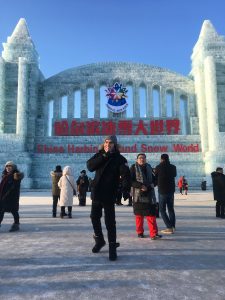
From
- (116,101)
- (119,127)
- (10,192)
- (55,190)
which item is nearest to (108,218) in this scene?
(10,192)

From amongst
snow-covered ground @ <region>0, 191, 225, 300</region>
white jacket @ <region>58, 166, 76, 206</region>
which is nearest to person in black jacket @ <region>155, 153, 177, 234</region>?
snow-covered ground @ <region>0, 191, 225, 300</region>

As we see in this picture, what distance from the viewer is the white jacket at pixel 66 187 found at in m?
8.77

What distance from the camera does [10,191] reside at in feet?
21.7

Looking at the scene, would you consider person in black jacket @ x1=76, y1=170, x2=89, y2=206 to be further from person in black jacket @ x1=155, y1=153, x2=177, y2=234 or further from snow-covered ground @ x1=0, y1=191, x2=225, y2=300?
snow-covered ground @ x1=0, y1=191, x2=225, y2=300

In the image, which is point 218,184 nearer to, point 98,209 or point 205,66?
point 98,209

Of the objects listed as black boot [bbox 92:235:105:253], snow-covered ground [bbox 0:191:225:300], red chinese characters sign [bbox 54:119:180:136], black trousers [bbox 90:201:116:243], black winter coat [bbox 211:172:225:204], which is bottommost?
snow-covered ground [bbox 0:191:225:300]

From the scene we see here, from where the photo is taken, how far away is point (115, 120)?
108 ft

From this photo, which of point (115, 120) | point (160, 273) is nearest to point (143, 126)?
point (115, 120)

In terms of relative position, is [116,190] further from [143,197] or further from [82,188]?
[82,188]

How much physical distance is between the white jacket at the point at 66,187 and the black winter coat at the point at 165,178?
11.1ft

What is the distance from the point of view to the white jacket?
8.77 meters

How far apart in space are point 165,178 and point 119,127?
1050 inches

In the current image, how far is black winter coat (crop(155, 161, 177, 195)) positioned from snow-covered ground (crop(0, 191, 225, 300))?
93 cm

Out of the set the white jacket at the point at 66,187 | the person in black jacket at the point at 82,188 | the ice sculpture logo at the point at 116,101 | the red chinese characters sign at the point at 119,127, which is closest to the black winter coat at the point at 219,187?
the white jacket at the point at 66,187
